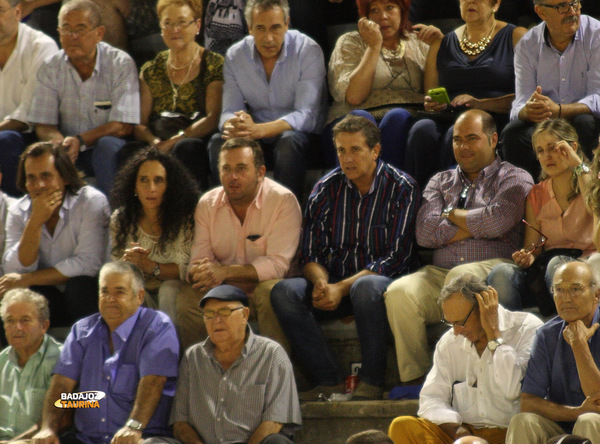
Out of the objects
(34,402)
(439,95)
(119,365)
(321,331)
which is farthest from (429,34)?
(34,402)

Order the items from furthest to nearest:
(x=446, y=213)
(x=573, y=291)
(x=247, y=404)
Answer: (x=446, y=213)
(x=247, y=404)
(x=573, y=291)

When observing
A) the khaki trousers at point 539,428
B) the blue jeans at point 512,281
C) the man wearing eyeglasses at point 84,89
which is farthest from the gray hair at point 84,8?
the khaki trousers at point 539,428

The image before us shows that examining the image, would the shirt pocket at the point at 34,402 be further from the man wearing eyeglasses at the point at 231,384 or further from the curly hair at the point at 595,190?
the curly hair at the point at 595,190

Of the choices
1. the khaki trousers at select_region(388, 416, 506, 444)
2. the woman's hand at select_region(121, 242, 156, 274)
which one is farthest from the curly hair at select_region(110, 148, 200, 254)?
the khaki trousers at select_region(388, 416, 506, 444)

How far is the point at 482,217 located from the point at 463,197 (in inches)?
8.6

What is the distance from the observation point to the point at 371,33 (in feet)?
18.6

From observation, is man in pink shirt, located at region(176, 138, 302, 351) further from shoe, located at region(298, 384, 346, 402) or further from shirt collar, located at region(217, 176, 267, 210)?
shoe, located at region(298, 384, 346, 402)

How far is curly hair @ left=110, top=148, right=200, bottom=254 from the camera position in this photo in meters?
5.38

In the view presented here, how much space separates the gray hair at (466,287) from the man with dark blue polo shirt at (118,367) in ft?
4.10

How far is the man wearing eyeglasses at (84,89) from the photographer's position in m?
6.07

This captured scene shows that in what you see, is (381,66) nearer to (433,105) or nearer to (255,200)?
(433,105)

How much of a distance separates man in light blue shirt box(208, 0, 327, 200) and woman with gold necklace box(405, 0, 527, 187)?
2.04 feet

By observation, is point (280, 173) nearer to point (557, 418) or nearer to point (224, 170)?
point (224, 170)

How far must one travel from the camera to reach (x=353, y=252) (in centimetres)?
515
